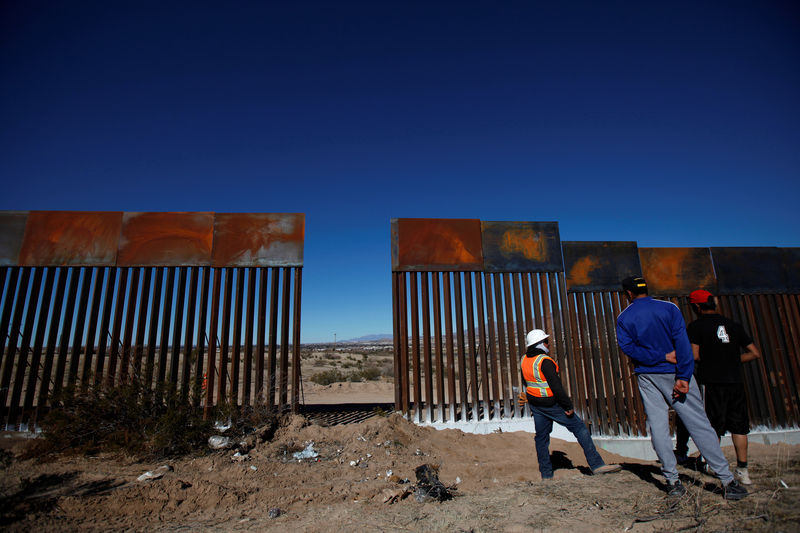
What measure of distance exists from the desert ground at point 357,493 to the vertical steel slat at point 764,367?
4619mm

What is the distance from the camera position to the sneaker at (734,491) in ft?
10.4

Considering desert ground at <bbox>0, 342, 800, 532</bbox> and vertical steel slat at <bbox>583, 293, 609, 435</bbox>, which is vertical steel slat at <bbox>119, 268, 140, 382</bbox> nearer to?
desert ground at <bbox>0, 342, 800, 532</bbox>

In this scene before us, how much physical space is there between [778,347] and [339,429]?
9592 millimetres

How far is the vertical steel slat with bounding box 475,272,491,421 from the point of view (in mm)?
6855

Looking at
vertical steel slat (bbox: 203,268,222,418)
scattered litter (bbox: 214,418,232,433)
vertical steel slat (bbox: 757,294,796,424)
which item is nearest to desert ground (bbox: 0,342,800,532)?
scattered litter (bbox: 214,418,232,433)

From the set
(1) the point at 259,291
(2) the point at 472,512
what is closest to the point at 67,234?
(1) the point at 259,291

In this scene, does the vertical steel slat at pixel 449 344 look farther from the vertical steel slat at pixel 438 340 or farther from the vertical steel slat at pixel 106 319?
the vertical steel slat at pixel 106 319

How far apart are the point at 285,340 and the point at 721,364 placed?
19.6ft

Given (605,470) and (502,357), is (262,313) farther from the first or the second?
(605,470)

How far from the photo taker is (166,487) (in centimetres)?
407

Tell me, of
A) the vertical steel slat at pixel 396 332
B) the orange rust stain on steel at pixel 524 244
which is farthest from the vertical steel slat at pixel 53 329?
the orange rust stain on steel at pixel 524 244

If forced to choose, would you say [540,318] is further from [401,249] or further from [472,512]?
[472,512]

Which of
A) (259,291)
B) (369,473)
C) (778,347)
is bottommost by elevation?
(369,473)

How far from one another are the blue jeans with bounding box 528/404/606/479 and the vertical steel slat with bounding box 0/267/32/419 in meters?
8.07
